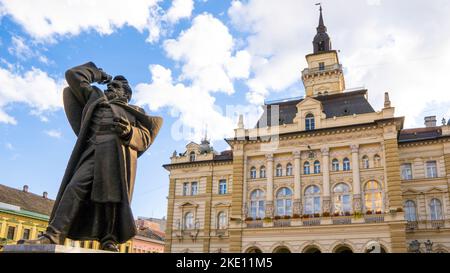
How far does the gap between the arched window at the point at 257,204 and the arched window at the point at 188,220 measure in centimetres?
710

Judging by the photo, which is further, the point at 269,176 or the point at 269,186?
the point at 269,176

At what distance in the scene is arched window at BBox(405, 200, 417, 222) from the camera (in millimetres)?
31297

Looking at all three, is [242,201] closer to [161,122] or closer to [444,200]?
[444,200]

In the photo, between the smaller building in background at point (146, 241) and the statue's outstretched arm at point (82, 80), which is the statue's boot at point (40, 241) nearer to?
the statue's outstretched arm at point (82, 80)

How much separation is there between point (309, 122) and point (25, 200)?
28.4 metres

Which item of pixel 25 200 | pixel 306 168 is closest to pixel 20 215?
pixel 25 200

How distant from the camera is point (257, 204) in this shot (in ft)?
111

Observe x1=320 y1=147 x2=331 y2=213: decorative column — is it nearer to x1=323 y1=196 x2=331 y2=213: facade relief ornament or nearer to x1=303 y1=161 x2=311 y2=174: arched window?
x1=323 y1=196 x2=331 y2=213: facade relief ornament

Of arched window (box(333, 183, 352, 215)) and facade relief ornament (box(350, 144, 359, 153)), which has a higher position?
facade relief ornament (box(350, 144, 359, 153))

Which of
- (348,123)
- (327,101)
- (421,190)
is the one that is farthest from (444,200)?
(327,101)

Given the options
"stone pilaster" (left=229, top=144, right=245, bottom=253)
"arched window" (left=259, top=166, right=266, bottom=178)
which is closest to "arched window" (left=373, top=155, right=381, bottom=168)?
"arched window" (left=259, top=166, right=266, bottom=178)

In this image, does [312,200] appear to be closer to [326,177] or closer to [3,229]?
[326,177]

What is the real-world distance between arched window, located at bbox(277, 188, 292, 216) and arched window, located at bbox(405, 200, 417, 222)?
852 centimetres

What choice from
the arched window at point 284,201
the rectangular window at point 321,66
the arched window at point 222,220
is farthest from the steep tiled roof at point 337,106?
the arched window at point 222,220
